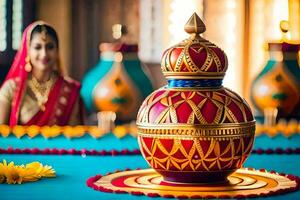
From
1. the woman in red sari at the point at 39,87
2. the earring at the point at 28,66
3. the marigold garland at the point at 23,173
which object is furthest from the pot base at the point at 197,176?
the earring at the point at 28,66

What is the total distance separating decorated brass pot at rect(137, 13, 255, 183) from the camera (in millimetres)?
1850

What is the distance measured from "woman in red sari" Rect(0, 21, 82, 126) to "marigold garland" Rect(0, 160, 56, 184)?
1515 millimetres

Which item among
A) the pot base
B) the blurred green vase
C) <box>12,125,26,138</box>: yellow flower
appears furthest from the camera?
the blurred green vase

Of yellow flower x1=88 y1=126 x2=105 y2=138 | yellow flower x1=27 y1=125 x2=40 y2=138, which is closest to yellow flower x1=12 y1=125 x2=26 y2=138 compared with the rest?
yellow flower x1=27 y1=125 x2=40 y2=138

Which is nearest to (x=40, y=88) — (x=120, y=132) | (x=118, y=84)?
(x=118, y=84)

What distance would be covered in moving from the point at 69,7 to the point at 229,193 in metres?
5.61

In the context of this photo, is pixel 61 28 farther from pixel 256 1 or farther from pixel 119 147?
pixel 119 147

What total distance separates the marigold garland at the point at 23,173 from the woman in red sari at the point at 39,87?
1.51m

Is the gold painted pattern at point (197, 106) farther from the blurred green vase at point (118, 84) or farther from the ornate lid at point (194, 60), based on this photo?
the blurred green vase at point (118, 84)

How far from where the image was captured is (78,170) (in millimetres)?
2160

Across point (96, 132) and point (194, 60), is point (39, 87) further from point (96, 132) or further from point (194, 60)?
point (194, 60)

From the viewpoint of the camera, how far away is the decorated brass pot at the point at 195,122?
6.07ft

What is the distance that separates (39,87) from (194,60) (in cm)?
188

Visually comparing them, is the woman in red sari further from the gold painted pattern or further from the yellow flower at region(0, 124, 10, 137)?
the gold painted pattern
